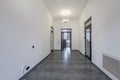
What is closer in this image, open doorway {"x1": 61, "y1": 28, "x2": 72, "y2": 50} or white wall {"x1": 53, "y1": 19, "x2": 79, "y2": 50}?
white wall {"x1": 53, "y1": 19, "x2": 79, "y2": 50}

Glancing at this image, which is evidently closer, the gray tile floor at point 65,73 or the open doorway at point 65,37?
the gray tile floor at point 65,73

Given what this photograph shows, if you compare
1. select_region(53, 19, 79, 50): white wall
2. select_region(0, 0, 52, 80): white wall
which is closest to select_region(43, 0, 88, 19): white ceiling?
select_region(0, 0, 52, 80): white wall

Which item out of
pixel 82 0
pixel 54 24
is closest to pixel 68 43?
pixel 54 24

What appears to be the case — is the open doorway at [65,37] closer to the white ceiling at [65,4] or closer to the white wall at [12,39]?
the white ceiling at [65,4]

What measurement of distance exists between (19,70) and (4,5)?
186cm

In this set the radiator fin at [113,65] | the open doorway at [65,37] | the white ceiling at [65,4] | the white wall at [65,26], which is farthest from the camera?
the open doorway at [65,37]

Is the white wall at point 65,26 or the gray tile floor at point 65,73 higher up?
the white wall at point 65,26

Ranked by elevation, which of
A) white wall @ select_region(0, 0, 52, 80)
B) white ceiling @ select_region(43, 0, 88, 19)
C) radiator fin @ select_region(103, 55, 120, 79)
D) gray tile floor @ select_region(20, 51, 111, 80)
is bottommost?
gray tile floor @ select_region(20, 51, 111, 80)

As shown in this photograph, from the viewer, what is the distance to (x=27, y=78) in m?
3.29

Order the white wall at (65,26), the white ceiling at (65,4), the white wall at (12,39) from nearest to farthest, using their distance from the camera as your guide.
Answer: the white wall at (12,39), the white ceiling at (65,4), the white wall at (65,26)

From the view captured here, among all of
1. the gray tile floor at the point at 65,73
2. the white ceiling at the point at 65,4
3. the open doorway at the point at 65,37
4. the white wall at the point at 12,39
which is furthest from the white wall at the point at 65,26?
the white wall at the point at 12,39

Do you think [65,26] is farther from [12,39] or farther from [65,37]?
[12,39]

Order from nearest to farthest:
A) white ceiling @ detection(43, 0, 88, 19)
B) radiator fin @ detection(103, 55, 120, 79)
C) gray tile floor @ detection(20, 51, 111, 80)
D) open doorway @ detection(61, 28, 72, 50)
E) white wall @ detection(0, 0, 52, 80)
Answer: white wall @ detection(0, 0, 52, 80), radiator fin @ detection(103, 55, 120, 79), gray tile floor @ detection(20, 51, 111, 80), white ceiling @ detection(43, 0, 88, 19), open doorway @ detection(61, 28, 72, 50)

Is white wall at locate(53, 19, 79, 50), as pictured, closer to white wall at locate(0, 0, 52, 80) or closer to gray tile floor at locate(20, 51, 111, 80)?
gray tile floor at locate(20, 51, 111, 80)
